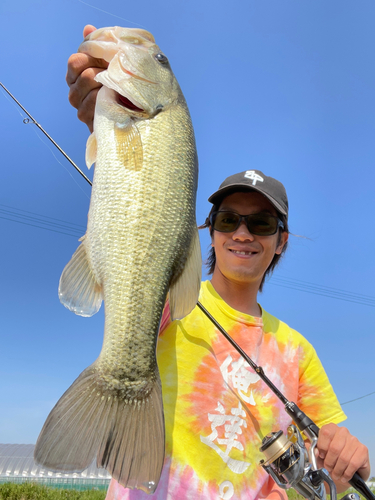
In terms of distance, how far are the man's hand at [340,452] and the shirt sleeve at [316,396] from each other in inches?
17.7

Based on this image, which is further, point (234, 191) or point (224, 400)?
point (234, 191)

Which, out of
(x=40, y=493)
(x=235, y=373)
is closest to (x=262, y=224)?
(x=235, y=373)

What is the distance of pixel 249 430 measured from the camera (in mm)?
2209

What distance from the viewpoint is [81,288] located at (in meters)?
1.72

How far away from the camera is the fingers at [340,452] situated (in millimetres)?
2037

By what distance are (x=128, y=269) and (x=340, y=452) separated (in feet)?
4.80

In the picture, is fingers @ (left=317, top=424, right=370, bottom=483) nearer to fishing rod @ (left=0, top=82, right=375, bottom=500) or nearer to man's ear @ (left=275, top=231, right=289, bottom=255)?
fishing rod @ (left=0, top=82, right=375, bottom=500)

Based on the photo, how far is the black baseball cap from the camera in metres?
2.65

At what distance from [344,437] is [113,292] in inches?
57.0

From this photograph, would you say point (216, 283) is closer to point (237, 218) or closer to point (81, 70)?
point (237, 218)

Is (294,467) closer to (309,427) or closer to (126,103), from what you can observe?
(309,427)

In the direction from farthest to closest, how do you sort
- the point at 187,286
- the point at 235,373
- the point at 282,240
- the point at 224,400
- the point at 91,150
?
1. the point at 282,240
2. the point at 235,373
3. the point at 224,400
4. the point at 91,150
5. the point at 187,286

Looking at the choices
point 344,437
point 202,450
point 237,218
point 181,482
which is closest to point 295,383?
point 344,437

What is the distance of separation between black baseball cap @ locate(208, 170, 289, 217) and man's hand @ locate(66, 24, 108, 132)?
1.04 meters
